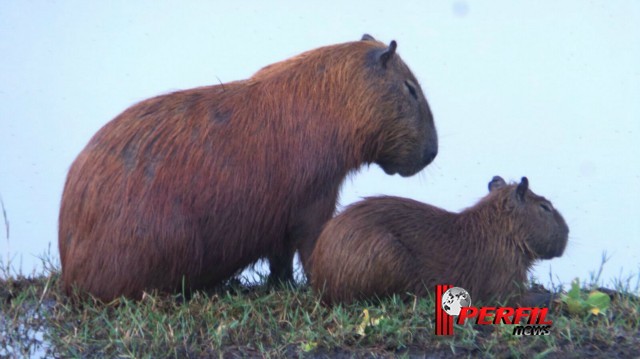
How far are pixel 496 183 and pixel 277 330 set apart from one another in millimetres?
1213

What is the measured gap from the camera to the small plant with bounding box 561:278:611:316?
12.7 ft

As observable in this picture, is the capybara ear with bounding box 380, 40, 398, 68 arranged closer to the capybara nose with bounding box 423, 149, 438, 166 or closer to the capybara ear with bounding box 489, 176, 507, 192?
the capybara nose with bounding box 423, 149, 438, 166

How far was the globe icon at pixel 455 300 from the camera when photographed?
3590 mm

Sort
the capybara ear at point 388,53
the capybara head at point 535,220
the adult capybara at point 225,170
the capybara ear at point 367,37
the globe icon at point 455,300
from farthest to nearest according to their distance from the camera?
the capybara ear at point 367,37 → the capybara ear at point 388,53 → the capybara head at point 535,220 → the adult capybara at point 225,170 → the globe icon at point 455,300

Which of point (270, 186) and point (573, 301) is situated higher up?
point (270, 186)

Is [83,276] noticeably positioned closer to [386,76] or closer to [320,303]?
[320,303]

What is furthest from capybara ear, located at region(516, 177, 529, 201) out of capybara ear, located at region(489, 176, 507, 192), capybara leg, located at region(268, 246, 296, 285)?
capybara leg, located at region(268, 246, 296, 285)

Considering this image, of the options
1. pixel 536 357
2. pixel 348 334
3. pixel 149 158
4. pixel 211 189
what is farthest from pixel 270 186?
pixel 536 357

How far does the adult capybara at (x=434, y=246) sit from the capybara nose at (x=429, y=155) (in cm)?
32

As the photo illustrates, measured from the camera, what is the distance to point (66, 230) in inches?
158

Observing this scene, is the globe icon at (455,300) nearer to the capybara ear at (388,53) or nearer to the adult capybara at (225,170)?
the adult capybara at (225,170)

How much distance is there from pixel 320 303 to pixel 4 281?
1.57 m

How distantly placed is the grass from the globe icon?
2.7 inches

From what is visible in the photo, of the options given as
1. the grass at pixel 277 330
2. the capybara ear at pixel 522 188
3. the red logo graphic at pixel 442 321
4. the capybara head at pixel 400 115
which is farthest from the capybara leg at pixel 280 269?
the capybara ear at pixel 522 188
